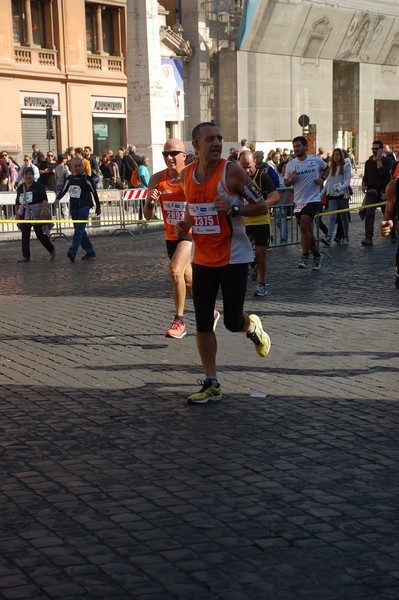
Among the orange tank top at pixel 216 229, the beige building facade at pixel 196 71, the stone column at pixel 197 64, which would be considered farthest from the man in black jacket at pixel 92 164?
→ the orange tank top at pixel 216 229

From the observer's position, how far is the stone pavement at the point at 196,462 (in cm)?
413

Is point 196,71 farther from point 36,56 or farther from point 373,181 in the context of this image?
point 373,181

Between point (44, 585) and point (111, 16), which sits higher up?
point (111, 16)

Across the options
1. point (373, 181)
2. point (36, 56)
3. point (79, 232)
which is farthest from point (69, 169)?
point (36, 56)

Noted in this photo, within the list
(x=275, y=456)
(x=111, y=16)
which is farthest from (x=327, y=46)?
(x=275, y=456)

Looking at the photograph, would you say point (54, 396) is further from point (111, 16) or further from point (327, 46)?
point (327, 46)

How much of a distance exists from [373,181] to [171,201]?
10.5m

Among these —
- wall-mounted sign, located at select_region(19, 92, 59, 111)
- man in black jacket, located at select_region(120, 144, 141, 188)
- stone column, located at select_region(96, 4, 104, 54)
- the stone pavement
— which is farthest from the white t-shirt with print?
stone column, located at select_region(96, 4, 104, 54)

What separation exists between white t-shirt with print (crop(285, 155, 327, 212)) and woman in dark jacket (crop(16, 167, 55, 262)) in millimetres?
5394

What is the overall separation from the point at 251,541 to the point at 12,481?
58.2 inches

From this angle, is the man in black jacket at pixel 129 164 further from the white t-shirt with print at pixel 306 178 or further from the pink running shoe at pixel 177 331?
the pink running shoe at pixel 177 331

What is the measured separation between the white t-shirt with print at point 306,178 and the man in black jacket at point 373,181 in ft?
15.5

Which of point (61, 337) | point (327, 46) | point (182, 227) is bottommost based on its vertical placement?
Result: point (61, 337)

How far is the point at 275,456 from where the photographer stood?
5.71 meters
